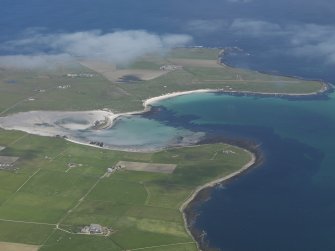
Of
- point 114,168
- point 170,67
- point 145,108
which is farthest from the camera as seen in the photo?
point 170,67

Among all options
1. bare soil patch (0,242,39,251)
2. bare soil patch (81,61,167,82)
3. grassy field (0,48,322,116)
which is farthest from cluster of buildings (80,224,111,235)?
bare soil patch (81,61,167,82)

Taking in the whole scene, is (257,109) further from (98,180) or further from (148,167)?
(98,180)

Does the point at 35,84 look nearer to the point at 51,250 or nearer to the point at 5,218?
the point at 5,218

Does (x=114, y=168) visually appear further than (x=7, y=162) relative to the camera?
No

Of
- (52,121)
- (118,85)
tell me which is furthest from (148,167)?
(118,85)

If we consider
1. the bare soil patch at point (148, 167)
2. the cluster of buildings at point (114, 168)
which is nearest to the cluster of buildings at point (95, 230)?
the cluster of buildings at point (114, 168)

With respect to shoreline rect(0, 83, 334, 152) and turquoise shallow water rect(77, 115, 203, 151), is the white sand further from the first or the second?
turquoise shallow water rect(77, 115, 203, 151)
